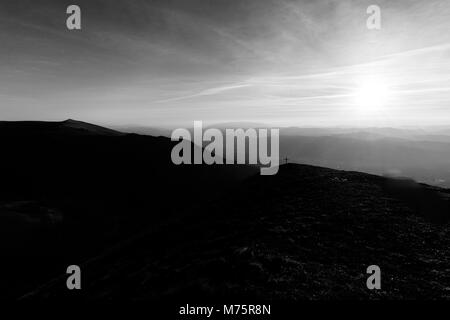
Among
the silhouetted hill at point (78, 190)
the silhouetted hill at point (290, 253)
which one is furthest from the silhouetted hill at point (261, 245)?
the silhouetted hill at point (78, 190)

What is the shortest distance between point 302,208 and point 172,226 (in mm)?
8021

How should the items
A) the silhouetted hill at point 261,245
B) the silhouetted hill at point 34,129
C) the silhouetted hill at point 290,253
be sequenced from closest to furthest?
the silhouetted hill at point 290,253 < the silhouetted hill at point 261,245 < the silhouetted hill at point 34,129

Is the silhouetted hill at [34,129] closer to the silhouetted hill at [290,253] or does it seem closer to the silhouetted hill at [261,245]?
the silhouetted hill at [261,245]

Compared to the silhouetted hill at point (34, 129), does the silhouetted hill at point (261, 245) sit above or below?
below

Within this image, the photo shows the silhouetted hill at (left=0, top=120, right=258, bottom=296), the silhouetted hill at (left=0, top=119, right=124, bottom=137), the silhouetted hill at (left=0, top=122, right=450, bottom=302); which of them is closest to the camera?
the silhouetted hill at (left=0, top=122, right=450, bottom=302)

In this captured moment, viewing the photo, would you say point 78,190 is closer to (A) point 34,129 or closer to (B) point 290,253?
(A) point 34,129

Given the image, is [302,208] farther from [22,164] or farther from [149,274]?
[22,164]

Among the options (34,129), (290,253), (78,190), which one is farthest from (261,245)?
(34,129)

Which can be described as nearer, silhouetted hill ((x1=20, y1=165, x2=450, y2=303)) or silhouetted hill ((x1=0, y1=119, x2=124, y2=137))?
silhouetted hill ((x1=20, y1=165, x2=450, y2=303))

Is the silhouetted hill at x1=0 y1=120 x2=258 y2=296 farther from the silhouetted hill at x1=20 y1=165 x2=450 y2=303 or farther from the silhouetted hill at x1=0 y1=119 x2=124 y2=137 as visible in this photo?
the silhouetted hill at x1=20 y1=165 x2=450 y2=303

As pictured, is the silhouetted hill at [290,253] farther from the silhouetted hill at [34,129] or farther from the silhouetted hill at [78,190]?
the silhouetted hill at [34,129]

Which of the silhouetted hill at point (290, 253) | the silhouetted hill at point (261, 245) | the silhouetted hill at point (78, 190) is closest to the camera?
the silhouetted hill at point (290, 253)

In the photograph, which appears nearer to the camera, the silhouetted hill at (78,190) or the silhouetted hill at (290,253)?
the silhouetted hill at (290,253)

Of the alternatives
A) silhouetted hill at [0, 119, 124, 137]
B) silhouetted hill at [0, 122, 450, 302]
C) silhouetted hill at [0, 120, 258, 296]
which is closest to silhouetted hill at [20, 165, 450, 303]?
silhouetted hill at [0, 122, 450, 302]
